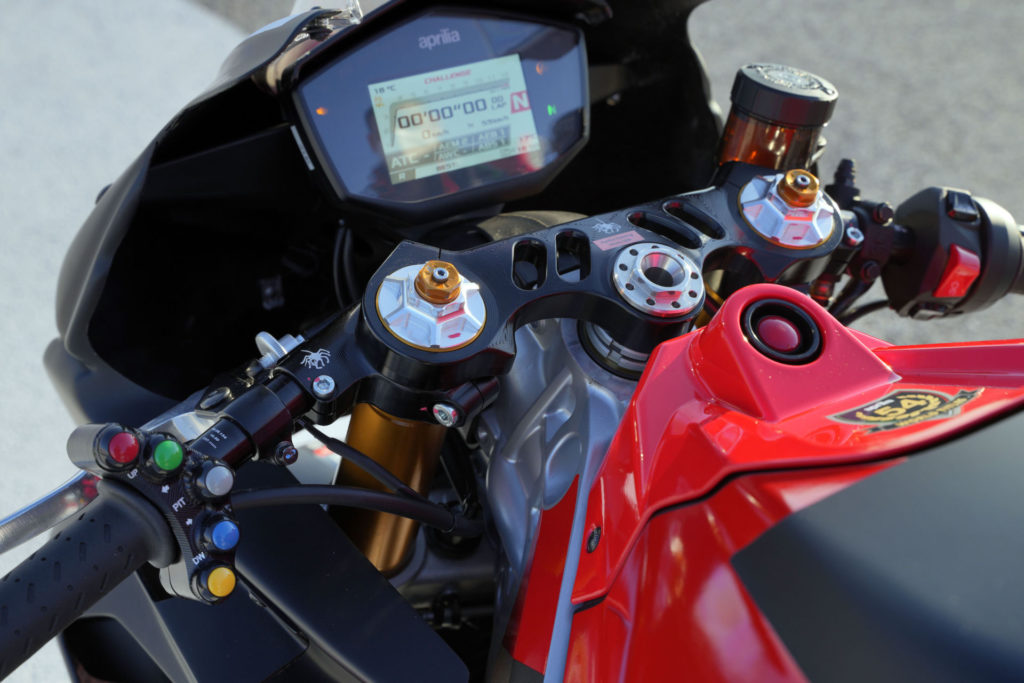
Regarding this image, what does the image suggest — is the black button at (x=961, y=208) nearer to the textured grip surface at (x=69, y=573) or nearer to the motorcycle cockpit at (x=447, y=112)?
the motorcycle cockpit at (x=447, y=112)

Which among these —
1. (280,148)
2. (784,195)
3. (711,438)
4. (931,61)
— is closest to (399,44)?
(280,148)

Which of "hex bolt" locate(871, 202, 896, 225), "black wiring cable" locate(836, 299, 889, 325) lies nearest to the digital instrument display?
"hex bolt" locate(871, 202, 896, 225)

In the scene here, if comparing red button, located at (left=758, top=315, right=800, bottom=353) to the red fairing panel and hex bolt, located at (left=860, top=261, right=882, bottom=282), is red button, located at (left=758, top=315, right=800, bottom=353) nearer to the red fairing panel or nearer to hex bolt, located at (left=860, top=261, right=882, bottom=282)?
the red fairing panel

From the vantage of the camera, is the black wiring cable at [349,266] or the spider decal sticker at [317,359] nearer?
the spider decal sticker at [317,359]

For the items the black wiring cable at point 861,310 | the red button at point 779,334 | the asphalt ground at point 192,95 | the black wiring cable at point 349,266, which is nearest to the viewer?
the red button at point 779,334

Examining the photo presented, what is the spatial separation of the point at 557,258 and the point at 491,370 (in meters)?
0.14

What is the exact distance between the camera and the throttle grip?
58 centimetres

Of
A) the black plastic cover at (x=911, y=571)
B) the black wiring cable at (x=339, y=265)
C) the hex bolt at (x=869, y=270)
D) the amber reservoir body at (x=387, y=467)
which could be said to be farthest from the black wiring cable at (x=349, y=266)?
the black plastic cover at (x=911, y=571)

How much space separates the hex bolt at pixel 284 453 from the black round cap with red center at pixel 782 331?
1.26 feet

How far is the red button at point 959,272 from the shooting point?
43.0 inches

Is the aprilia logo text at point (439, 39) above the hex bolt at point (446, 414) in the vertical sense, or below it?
above

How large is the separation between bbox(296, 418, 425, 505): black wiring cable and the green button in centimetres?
19

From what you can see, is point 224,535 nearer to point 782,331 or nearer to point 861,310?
point 782,331

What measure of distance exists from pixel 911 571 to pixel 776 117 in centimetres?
68
